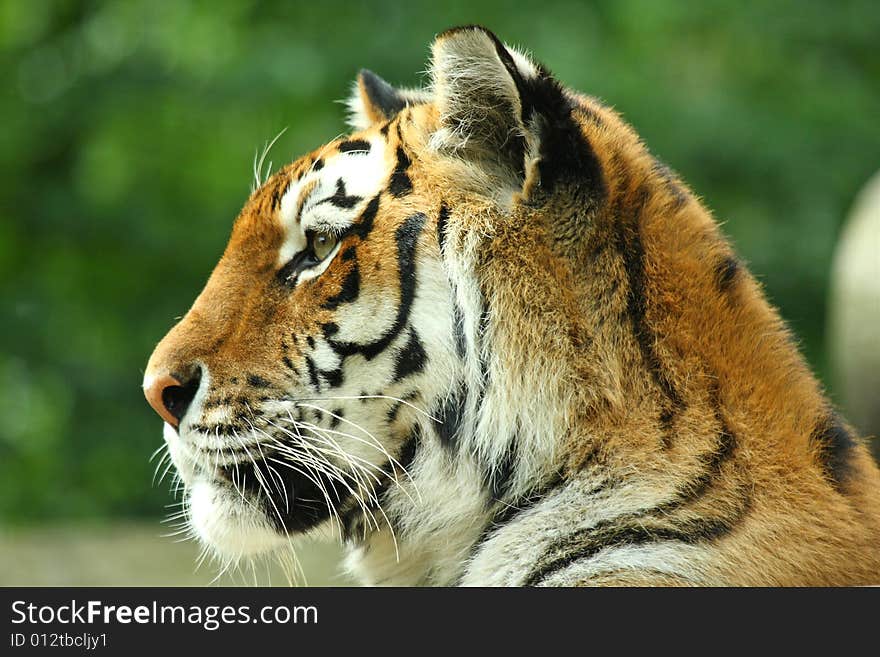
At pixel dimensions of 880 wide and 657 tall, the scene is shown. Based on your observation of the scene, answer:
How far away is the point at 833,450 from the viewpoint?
275 centimetres

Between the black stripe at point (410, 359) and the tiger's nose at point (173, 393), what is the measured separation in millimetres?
520

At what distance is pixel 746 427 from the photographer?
2.67m

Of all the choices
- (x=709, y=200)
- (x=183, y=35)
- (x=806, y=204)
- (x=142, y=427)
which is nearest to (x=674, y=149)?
(x=709, y=200)

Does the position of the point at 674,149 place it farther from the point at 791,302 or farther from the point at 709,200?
the point at 791,302

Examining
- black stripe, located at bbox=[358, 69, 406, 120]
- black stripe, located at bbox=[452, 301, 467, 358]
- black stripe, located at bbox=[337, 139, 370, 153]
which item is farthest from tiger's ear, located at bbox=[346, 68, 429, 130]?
black stripe, located at bbox=[452, 301, 467, 358]

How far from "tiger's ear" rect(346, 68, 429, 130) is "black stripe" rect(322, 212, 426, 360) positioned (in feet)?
2.37

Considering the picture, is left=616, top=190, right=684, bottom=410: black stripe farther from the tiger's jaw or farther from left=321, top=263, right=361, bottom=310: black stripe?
the tiger's jaw

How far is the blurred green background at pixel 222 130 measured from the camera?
7621mm

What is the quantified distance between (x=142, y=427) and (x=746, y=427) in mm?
6424

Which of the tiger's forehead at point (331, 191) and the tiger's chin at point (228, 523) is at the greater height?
the tiger's forehead at point (331, 191)

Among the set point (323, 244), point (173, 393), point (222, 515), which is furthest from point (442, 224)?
point (222, 515)

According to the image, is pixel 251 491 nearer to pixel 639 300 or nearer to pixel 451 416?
pixel 451 416

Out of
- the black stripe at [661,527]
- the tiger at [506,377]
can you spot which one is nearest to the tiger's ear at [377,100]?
the tiger at [506,377]

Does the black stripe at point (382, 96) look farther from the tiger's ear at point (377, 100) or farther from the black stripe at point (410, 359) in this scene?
the black stripe at point (410, 359)
